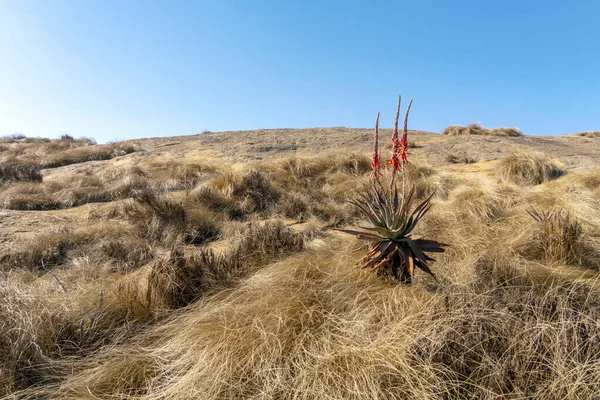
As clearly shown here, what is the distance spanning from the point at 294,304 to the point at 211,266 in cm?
101

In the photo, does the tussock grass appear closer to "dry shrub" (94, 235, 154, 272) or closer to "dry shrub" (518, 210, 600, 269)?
"dry shrub" (94, 235, 154, 272)

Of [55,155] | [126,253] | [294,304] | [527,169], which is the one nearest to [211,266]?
[294,304]

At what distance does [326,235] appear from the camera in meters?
4.52

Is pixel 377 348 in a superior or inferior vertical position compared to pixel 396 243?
inferior

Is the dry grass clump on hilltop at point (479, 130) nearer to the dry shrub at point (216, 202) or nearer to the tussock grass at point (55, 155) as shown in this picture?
the dry shrub at point (216, 202)

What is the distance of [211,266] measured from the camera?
10.4 ft

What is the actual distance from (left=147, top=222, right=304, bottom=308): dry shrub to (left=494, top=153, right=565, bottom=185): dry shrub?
4.60 metres

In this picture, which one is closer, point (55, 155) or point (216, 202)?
point (216, 202)

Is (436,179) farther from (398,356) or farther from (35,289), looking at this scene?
(35,289)

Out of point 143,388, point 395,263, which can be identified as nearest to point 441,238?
point 395,263

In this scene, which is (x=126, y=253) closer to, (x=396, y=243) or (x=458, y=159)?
(x=396, y=243)

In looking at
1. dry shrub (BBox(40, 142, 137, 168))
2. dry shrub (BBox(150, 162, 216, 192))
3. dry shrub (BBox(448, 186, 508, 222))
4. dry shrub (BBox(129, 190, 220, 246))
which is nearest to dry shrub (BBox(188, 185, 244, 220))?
dry shrub (BBox(129, 190, 220, 246))

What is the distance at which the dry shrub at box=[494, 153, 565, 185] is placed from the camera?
246 inches

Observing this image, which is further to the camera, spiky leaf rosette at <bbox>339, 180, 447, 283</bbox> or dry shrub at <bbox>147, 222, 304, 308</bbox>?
dry shrub at <bbox>147, 222, 304, 308</bbox>
